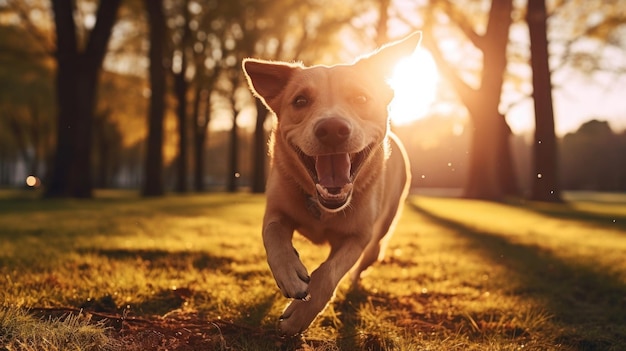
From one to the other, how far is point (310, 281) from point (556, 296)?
315 cm

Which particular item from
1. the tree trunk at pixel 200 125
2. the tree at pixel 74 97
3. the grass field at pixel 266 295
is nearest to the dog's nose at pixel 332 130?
the grass field at pixel 266 295

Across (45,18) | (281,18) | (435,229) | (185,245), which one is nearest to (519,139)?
(281,18)

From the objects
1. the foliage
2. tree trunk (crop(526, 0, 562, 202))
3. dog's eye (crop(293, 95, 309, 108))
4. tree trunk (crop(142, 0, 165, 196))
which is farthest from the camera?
tree trunk (crop(142, 0, 165, 196))

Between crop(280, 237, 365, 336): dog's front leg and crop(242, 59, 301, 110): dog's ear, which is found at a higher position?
crop(242, 59, 301, 110): dog's ear

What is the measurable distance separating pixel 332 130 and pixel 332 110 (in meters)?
0.27

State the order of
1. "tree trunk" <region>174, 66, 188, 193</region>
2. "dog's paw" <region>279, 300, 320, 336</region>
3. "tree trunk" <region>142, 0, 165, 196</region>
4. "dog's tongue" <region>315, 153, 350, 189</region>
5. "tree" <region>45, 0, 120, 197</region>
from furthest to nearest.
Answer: "tree trunk" <region>174, 66, 188, 193</region>, "tree trunk" <region>142, 0, 165, 196</region>, "tree" <region>45, 0, 120, 197</region>, "dog's tongue" <region>315, 153, 350, 189</region>, "dog's paw" <region>279, 300, 320, 336</region>

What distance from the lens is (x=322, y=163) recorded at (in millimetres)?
3578

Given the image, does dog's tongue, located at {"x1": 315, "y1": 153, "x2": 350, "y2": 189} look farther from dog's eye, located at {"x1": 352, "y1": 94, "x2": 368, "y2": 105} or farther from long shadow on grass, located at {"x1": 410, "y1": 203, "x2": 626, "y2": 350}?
long shadow on grass, located at {"x1": 410, "y1": 203, "x2": 626, "y2": 350}

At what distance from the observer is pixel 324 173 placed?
11.7 feet

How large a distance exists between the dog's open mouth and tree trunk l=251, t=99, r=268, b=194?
1041 inches

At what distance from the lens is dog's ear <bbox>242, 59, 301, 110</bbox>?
4008mm

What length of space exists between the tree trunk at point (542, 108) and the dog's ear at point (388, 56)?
25.2 ft

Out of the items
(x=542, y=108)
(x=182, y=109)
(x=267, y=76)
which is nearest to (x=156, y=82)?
(x=182, y=109)

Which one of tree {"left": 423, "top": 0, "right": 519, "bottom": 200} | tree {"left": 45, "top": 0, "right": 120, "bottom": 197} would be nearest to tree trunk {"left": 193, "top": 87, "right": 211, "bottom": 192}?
tree {"left": 45, "top": 0, "right": 120, "bottom": 197}
